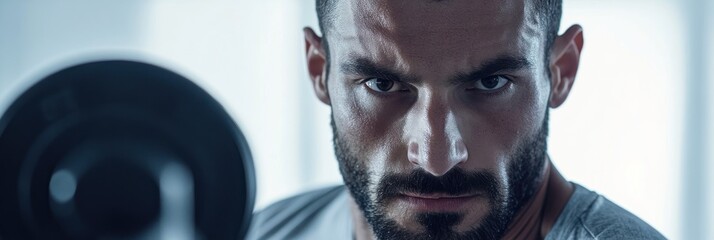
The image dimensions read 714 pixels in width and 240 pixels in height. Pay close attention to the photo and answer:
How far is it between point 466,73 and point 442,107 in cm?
5

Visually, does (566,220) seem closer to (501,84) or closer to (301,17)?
(501,84)

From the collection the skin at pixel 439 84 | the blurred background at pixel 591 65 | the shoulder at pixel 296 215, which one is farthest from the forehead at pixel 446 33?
the blurred background at pixel 591 65

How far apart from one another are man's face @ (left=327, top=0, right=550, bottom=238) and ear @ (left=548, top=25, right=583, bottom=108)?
0.07 meters

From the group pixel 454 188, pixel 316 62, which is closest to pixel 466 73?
pixel 454 188

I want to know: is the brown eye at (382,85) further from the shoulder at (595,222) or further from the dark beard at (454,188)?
the shoulder at (595,222)

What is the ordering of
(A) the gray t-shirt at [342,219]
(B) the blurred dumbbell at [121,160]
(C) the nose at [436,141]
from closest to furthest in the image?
(B) the blurred dumbbell at [121,160], (C) the nose at [436,141], (A) the gray t-shirt at [342,219]

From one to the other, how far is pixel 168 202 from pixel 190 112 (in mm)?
88

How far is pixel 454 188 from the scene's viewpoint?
1.04 meters

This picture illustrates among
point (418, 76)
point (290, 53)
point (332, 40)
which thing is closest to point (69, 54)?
point (290, 53)

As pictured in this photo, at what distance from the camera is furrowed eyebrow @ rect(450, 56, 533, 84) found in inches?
40.4

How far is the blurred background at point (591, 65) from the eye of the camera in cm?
293

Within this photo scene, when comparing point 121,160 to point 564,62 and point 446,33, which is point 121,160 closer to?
point 446,33

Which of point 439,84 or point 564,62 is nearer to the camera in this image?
point 439,84

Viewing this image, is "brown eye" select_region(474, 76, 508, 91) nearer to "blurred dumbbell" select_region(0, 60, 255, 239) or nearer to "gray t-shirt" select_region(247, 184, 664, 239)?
"gray t-shirt" select_region(247, 184, 664, 239)
